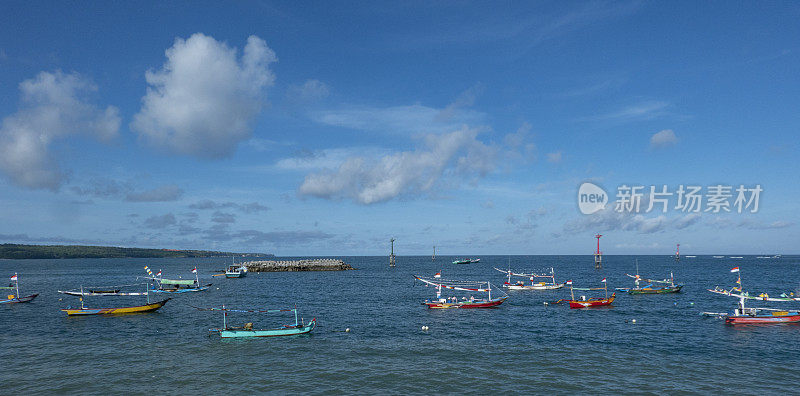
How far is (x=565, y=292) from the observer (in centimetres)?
9662

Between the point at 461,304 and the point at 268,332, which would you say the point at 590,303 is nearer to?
the point at 461,304

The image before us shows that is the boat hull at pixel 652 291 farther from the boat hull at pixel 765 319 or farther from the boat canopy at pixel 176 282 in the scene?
the boat canopy at pixel 176 282

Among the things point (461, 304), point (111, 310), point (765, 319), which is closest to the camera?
point (765, 319)

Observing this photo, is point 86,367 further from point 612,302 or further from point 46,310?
point 612,302

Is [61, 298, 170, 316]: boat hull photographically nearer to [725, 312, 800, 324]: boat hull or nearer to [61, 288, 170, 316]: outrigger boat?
[61, 288, 170, 316]: outrigger boat

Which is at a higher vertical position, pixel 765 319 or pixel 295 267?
pixel 765 319

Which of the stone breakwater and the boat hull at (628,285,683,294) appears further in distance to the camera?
the stone breakwater

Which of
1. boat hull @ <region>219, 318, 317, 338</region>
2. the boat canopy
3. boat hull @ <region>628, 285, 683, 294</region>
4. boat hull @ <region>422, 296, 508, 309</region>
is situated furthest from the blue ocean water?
the boat canopy

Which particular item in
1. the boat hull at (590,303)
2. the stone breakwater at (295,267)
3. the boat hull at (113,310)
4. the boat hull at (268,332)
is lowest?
the stone breakwater at (295,267)

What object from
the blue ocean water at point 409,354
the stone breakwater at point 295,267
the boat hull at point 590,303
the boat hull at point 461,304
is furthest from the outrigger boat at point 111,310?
the stone breakwater at point 295,267

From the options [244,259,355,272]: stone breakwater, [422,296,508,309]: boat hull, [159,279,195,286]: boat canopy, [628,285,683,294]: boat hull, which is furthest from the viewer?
[244,259,355,272]: stone breakwater

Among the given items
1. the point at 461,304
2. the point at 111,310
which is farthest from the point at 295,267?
the point at 461,304

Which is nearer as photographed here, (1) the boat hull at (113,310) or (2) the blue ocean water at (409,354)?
(2) the blue ocean water at (409,354)

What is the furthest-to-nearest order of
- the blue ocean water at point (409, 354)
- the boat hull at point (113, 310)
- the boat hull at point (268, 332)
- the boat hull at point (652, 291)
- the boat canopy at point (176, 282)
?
the boat canopy at point (176, 282), the boat hull at point (652, 291), the boat hull at point (113, 310), the boat hull at point (268, 332), the blue ocean water at point (409, 354)
